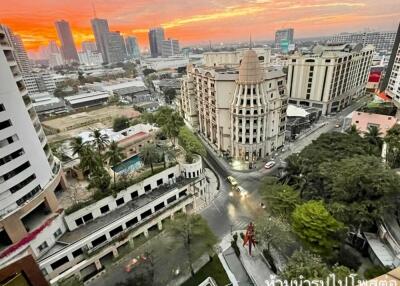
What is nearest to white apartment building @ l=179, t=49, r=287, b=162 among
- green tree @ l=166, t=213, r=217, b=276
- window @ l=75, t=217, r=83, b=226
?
green tree @ l=166, t=213, r=217, b=276

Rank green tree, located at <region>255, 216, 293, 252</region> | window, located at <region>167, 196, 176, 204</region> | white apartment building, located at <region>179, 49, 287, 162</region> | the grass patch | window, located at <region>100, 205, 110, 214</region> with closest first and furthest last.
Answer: green tree, located at <region>255, 216, 293, 252</region>
the grass patch
window, located at <region>100, 205, 110, 214</region>
window, located at <region>167, 196, 176, 204</region>
white apartment building, located at <region>179, 49, 287, 162</region>

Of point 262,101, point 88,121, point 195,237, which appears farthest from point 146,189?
point 88,121

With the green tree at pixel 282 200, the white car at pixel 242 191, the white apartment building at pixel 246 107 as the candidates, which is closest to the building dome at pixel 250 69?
the white apartment building at pixel 246 107

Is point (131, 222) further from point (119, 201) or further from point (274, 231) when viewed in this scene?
point (274, 231)

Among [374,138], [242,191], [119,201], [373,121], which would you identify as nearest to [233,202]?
[242,191]

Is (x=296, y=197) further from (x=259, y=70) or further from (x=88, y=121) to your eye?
(x=88, y=121)

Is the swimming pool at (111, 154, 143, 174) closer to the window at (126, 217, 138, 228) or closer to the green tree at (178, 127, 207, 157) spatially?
the window at (126, 217, 138, 228)
